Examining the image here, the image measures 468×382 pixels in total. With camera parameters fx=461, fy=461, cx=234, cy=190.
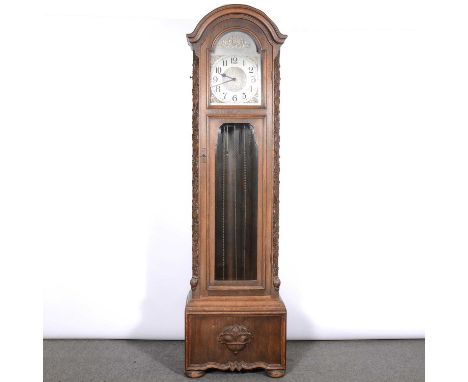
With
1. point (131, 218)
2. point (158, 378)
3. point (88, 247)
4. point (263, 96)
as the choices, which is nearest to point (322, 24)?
point (263, 96)

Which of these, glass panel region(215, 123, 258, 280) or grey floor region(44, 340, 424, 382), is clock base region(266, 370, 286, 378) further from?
glass panel region(215, 123, 258, 280)

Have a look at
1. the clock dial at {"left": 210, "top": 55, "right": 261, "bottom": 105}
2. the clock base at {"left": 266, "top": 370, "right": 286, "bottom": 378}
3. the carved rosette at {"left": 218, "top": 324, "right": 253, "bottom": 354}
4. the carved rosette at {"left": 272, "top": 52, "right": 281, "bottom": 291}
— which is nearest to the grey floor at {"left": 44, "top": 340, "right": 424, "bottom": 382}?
the clock base at {"left": 266, "top": 370, "right": 286, "bottom": 378}

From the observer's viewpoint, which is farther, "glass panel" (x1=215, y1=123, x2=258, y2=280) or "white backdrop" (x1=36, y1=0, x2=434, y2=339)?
"white backdrop" (x1=36, y1=0, x2=434, y2=339)

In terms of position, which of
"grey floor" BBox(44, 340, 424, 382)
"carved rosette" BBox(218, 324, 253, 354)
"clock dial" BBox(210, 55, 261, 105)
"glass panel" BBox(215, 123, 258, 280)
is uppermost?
"clock dial" BBox(210, 55, 261, 105)

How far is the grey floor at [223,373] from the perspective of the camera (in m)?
2.41

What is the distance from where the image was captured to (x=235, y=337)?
93.6 inches

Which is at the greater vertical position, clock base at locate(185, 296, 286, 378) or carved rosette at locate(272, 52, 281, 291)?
carved rosette at locate(272, 52, 281, 291)

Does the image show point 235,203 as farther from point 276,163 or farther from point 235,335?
point 235,335

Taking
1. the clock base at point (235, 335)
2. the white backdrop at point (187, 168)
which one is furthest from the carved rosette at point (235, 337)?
the white backdrop at point (187, 168)

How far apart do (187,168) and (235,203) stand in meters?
0.62

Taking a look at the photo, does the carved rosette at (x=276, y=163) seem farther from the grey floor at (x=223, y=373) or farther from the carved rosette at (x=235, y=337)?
the grey floor at (x=223, y=373)

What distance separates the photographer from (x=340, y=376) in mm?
2430

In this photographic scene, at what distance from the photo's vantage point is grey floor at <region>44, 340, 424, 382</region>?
2.41 metres

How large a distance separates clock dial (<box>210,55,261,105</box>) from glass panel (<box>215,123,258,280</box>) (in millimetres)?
171
